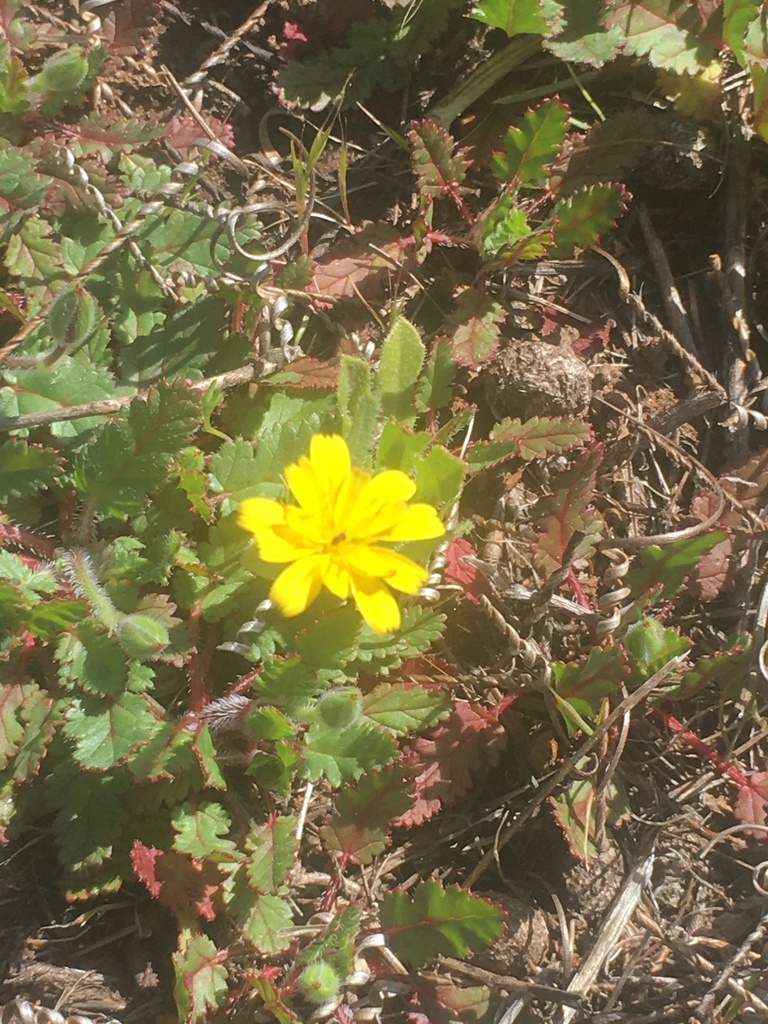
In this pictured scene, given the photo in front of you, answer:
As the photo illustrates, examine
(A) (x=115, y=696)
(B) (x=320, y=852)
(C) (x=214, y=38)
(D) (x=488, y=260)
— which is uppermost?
(C) (x=214, y=38)

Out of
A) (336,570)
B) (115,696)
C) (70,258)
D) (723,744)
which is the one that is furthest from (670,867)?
(70,258)

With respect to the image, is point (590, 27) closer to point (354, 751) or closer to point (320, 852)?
point (354, 751)

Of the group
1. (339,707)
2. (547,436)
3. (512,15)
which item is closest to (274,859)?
(339,707)

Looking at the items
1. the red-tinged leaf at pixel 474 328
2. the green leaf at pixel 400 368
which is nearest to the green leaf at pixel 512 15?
the red-tinged leaf at pixel 474 328

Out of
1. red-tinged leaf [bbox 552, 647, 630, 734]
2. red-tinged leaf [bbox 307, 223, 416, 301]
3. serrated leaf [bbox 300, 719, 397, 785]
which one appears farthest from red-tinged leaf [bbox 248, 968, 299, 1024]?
red-tinged leaf [bbox 307, 223, 416, 301]

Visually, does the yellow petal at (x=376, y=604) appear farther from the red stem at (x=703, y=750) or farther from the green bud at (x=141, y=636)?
the red stem at (x=703, y=750)

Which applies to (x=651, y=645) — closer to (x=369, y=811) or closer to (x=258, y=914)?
(x=369, y=811)
